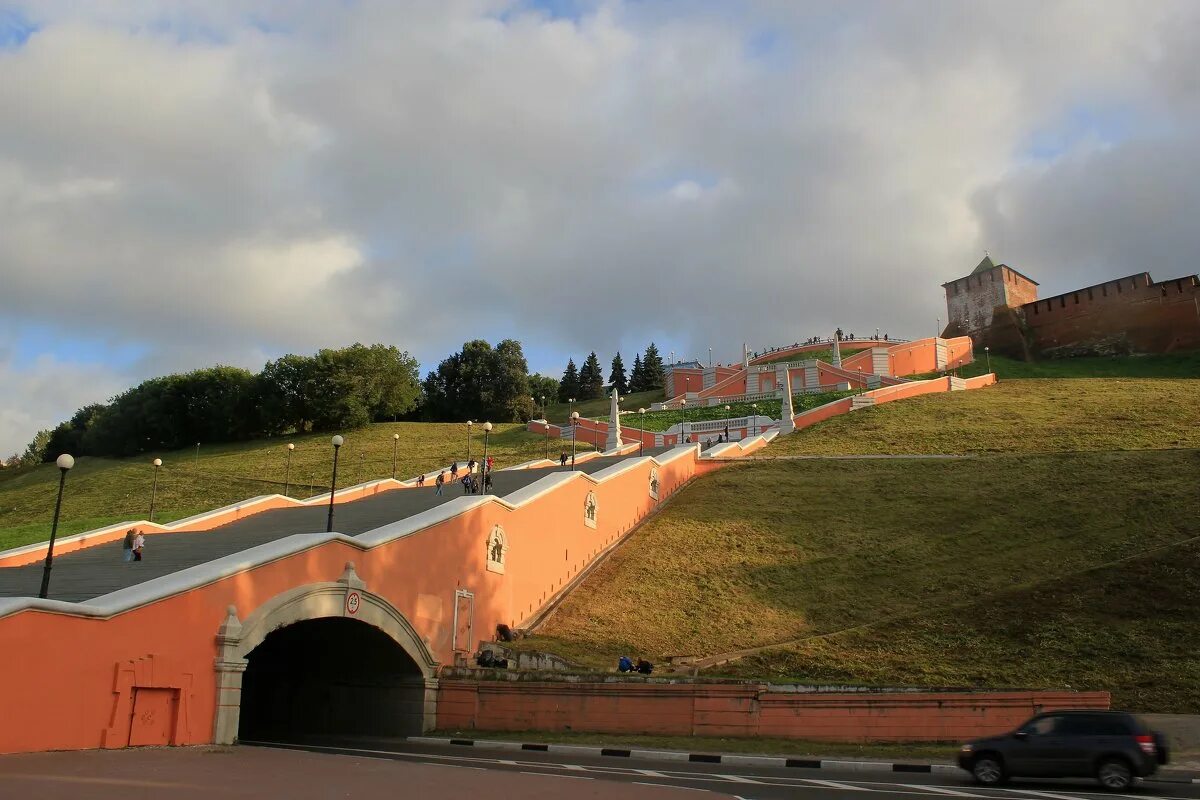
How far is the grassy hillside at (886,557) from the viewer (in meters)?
16.4

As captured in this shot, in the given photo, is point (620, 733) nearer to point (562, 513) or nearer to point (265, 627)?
point (265, 627)

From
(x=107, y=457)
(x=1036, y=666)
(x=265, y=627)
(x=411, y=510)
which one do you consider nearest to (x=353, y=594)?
(x=265, y=627)

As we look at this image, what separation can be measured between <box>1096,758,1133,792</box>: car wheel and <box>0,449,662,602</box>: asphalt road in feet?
38.5

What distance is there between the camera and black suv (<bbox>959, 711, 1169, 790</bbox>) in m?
9.12

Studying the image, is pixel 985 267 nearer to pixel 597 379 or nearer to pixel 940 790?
pixel 597 379

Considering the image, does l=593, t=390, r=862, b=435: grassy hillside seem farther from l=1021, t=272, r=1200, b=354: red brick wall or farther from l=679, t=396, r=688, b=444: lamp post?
l=1021, t=272, r=1200, b=354: red brick wall

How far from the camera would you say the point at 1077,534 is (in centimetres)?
2091

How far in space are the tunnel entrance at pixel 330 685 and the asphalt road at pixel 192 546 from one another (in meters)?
2.01

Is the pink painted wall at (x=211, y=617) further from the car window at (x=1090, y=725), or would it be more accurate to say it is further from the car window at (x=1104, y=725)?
the car window at (x=1104, y=725)

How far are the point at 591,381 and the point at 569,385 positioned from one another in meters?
2.18

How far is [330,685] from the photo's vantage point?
16.3m

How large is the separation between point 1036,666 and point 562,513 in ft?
33.1

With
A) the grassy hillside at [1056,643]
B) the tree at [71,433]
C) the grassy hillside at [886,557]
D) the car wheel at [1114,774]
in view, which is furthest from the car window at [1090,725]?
the tree at [71,433]

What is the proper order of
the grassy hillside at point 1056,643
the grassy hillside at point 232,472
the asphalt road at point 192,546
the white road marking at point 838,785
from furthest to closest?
the grassy hillside at point 232,472
the grassy hillside at point 1056,643
the asphalt road at point 192,546
the white road marking at point 838,785
